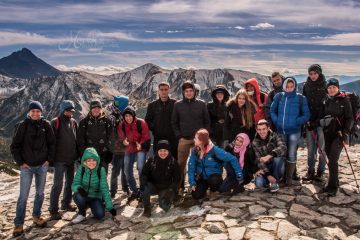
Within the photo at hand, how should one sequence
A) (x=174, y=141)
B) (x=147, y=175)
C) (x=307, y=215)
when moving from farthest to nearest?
1. (x=174, y=141)
2. (x=147, y=175)
3. (x=307, y=215)

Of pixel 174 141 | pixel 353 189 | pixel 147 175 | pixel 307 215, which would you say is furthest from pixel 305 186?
pixel 147 175

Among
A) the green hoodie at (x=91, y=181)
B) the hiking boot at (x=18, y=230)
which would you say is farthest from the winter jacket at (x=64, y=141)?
the hiking boot at (x=18, y=230)

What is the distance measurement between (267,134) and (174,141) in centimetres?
301

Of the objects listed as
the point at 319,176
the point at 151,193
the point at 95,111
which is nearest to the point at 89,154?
the point at 95,111

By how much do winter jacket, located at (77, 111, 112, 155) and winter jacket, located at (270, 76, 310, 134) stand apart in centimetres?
537

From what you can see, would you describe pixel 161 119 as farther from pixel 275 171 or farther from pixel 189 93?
pixel 275 171

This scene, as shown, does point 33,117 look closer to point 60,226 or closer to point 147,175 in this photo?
point 60,226

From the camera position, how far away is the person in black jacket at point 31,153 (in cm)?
604

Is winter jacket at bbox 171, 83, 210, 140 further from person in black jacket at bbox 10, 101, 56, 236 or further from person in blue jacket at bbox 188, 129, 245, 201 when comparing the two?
person in black jacket at bbox 10, 101, 56, 236

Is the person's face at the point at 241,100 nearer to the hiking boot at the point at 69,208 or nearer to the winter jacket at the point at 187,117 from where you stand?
the winter jacket at the point at 187,117

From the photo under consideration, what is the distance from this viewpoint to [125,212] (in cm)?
675

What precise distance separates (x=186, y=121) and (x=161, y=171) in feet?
5.92

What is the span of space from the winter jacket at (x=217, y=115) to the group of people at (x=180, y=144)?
0.23 feet

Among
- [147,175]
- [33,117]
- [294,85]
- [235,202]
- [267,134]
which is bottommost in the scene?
[235,202]
